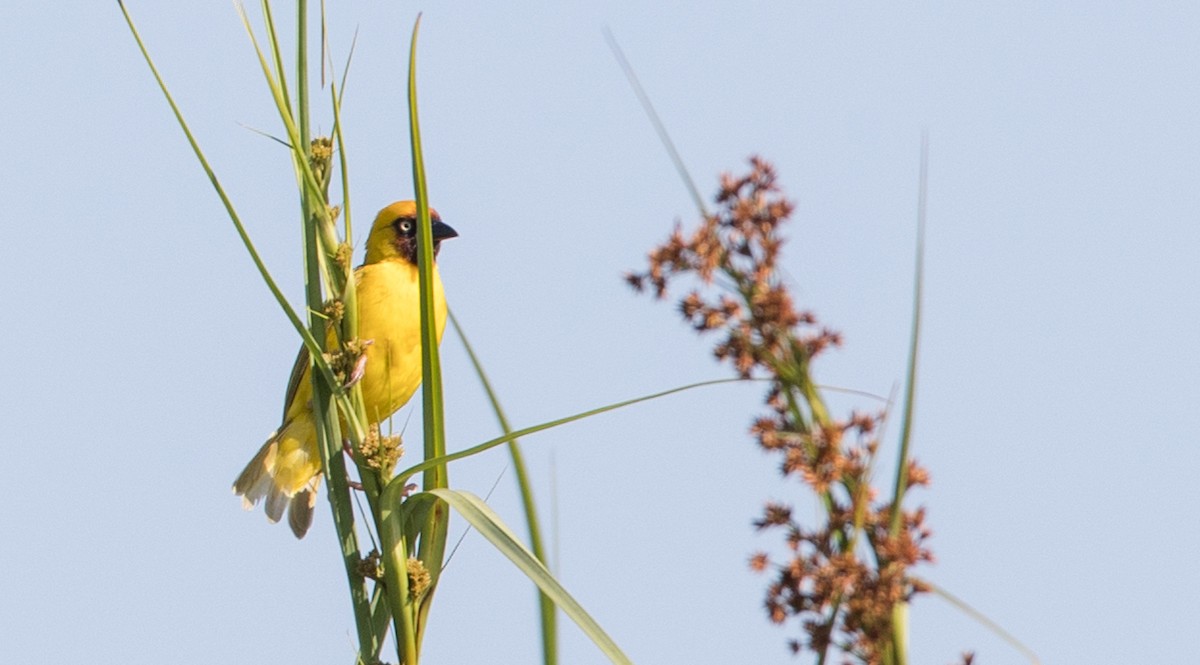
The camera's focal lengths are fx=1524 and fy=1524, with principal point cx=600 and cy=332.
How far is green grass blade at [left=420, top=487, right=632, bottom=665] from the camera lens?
1718 mm

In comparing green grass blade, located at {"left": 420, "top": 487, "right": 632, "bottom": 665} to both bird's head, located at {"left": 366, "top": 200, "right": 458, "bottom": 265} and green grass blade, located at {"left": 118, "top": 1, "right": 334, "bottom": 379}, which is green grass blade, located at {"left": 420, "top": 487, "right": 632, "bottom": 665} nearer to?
green grass blade, located at {"left": 118, "top": 1, "right": 334, "bottom": 379}

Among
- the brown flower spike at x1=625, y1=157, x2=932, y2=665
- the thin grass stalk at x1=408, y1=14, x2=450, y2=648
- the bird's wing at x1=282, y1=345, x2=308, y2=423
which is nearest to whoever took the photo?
the brown flower spike at x1=625, y1=157, x2=932, y2=665

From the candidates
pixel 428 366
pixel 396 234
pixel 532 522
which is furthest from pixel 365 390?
pixel 532 522

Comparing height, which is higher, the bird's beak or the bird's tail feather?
the bird's beak

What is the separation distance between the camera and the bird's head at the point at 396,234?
204 inches

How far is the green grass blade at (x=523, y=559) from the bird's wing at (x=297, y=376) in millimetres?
2682

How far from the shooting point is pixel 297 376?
4738 mm

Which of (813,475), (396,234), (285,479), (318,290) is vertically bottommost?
(813,475)

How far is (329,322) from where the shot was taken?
96.3 inches

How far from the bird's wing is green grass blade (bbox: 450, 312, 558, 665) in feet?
9.11

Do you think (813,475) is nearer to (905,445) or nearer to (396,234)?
(905,445)

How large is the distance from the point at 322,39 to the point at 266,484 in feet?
8.46

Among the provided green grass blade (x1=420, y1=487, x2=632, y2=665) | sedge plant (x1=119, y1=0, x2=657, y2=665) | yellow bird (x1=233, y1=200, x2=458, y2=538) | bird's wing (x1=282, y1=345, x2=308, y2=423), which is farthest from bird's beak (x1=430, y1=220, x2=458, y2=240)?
green grass blade (x1=420, y1=487, x2=632, y2=665)

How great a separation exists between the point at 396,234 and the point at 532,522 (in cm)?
348
